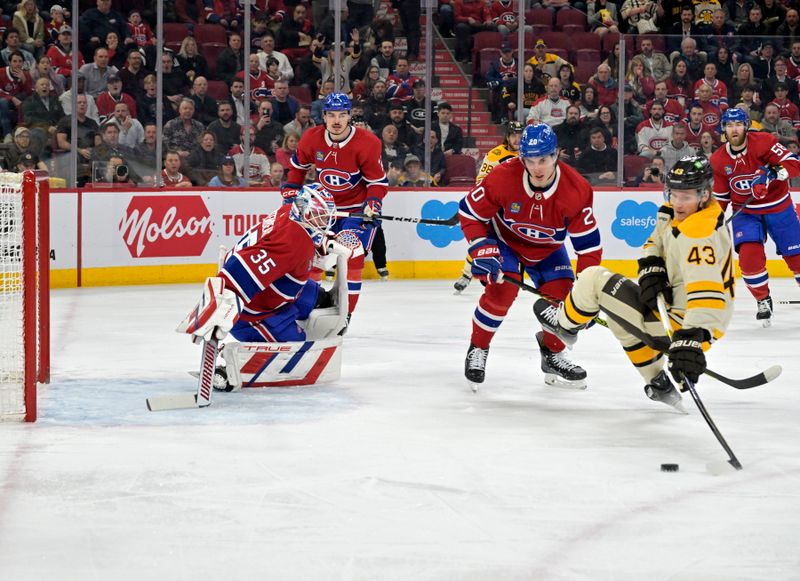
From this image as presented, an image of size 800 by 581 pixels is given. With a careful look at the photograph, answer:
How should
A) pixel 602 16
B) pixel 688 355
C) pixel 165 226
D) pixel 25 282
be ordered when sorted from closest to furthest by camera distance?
pixel 688 355, pixel 25 282, pixel 165 226, pixel 602 16

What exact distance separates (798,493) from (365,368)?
2.46 m

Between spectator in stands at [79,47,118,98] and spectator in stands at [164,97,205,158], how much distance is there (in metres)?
0.54

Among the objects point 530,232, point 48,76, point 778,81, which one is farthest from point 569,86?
point 530,232

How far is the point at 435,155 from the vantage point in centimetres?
959

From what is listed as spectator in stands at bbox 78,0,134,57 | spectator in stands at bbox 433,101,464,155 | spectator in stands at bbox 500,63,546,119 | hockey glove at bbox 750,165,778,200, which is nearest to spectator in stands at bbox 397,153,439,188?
spectator in stands at bbox 433,101,464,155

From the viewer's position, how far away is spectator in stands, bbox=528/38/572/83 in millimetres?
9695

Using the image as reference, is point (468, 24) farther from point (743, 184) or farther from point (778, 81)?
point (743, 184)

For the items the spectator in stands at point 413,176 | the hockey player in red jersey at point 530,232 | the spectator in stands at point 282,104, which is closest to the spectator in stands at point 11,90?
the spectator in stands at point 282,104

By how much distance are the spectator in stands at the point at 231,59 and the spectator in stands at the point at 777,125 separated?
4305mm

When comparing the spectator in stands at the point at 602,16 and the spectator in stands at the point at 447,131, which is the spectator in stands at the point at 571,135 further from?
the spectator in stands at the point at 602,16

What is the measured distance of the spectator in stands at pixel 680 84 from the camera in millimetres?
9844

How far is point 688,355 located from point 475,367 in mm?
1403

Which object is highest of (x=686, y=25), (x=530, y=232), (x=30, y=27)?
(x=686, y=25)

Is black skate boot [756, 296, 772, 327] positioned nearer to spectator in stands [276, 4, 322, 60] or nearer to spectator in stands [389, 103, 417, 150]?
spectator in stands [389, 103, 417, 150]
